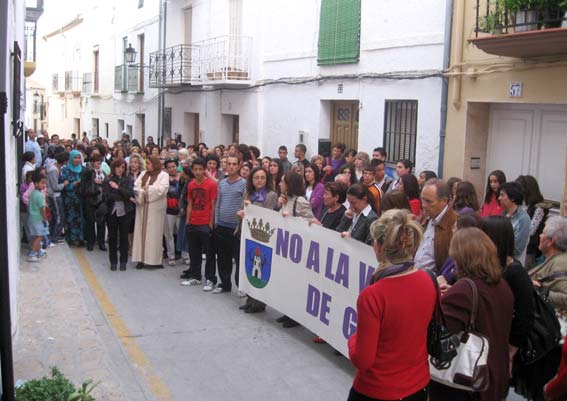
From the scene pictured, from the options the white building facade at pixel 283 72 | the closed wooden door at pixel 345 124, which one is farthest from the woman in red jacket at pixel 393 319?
the closed wooden door at pixel 345 124

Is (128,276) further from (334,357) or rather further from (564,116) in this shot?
(564,116)

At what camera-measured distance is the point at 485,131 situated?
11062 mm

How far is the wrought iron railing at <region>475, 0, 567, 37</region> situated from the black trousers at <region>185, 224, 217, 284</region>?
4648 mm

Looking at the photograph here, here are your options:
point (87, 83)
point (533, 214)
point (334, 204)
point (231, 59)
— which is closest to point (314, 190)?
point (334, 204)

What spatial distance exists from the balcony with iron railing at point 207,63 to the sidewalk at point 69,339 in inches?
367

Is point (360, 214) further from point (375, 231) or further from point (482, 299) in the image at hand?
point (375, 231)

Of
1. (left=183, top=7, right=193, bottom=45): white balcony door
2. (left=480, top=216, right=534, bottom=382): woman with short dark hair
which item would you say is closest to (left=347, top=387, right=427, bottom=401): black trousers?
(left=480, top=216, right=534, bottom=382): woman with short dark hair

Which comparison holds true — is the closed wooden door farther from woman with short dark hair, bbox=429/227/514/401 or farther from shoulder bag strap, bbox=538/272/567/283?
woman with short dark hair, bbox=429/227/514/401

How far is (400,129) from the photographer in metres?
12.9

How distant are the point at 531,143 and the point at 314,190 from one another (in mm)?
3281

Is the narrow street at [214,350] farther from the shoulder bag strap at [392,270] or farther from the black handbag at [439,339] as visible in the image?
the shoulder bag strap at [392,270]

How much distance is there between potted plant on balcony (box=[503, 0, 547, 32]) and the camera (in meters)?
8.41

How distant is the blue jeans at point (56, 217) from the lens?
12.1 m

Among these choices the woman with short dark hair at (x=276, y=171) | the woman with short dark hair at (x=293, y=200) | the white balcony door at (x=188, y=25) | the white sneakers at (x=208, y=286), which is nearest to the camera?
the woman with short dark hair at (x=293, y=200)
